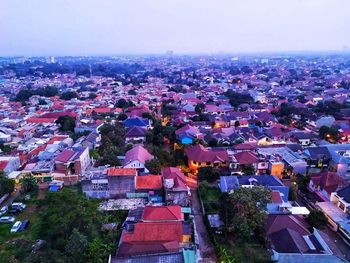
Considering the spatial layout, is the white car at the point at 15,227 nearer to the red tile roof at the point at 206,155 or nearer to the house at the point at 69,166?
the house at the point at 69,166

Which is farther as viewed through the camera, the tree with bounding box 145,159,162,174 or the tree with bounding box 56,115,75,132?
the tree with bounding box 56,115,75,132

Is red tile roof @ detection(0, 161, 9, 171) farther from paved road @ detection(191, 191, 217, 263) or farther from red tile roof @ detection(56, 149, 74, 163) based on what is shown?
paved road @ detection(191, 191, 217, 263)

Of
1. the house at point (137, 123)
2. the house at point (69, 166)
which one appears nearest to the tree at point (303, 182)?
the house at point (69, 166)

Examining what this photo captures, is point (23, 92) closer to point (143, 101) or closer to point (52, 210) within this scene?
point (143, 101)

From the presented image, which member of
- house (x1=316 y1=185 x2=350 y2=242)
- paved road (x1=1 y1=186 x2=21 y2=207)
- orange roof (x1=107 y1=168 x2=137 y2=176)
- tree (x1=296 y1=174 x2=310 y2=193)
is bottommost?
paved road (x1=1 y1=186 x2=21 y2=207)

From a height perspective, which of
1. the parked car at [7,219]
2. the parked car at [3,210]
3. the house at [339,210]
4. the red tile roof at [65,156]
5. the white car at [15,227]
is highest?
the red tile roof at [65,156]

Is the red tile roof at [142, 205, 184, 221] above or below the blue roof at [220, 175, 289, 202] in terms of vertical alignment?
below

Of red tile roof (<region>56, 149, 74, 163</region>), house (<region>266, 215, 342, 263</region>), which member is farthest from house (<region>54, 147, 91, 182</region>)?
house (<region>266, 215, 342, 263</region>)

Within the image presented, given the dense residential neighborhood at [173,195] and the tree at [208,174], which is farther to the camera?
the tree at [208,174]
